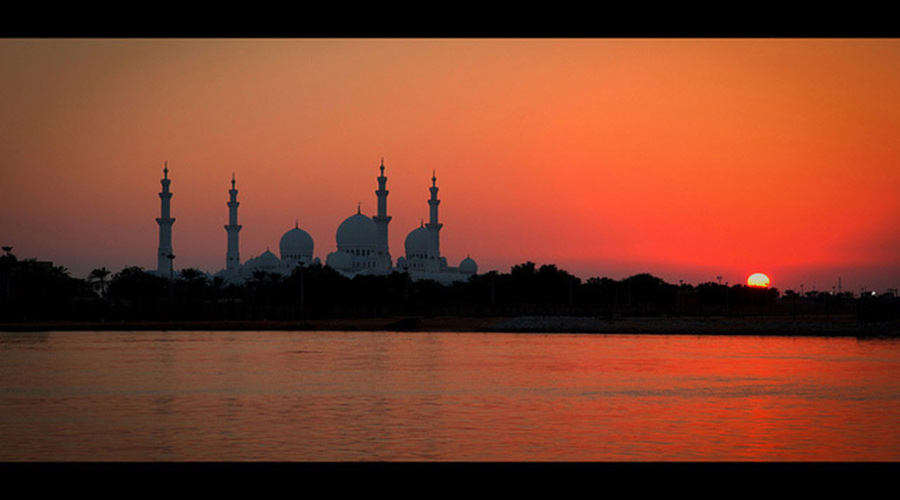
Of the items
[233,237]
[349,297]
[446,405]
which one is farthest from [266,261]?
[446,405]

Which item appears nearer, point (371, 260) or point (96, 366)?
point (96, 366)

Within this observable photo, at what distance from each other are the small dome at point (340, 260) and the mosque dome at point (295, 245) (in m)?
4.42

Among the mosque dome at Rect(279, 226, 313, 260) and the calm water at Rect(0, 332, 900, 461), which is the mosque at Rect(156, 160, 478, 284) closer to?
the mosque dome at Rect(279, 226, 313, 260)

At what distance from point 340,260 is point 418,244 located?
684 inches

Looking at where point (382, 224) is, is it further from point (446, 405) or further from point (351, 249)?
point (446, 405)

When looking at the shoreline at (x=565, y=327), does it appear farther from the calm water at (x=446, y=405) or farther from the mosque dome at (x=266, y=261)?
the mosque dome at (x=266, y=261)

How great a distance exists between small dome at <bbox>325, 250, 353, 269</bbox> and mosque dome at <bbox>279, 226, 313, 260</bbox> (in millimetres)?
4422

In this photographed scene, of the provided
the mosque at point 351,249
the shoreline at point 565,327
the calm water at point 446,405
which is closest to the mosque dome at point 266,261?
the mosque at point 351,249

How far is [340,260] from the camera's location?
176 m
